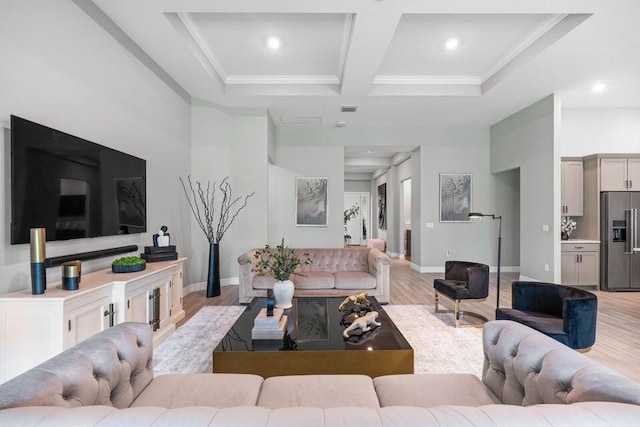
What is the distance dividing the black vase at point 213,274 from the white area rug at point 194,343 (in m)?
0.68

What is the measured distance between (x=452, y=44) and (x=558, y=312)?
3.45 metres

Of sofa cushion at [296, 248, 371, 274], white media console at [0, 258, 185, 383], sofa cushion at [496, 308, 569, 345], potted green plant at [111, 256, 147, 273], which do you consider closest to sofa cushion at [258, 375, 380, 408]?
white media console at [0, 258, 185, 383]

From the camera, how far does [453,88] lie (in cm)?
555

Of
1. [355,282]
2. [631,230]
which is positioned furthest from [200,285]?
[631,230]

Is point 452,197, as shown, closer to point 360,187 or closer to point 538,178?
point 538,178

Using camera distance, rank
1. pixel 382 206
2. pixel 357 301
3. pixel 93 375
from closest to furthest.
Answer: pixel 93 375, pixel 357 301, pixel 382 206

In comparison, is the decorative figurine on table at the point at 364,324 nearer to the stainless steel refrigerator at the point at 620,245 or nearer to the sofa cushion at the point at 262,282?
the sofa cushion at the point at 262,282

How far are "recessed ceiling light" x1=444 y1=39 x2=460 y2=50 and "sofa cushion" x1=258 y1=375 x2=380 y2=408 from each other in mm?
4273

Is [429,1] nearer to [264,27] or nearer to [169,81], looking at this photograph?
[264,27]

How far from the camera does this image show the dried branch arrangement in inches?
221

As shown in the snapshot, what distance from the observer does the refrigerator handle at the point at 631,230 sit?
5.54m

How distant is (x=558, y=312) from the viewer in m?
2.95

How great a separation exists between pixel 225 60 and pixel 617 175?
693 centimetres

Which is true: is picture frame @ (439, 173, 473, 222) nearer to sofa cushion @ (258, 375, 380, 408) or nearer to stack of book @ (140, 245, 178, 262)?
stack of book @ (140, 245, 178, 262)
